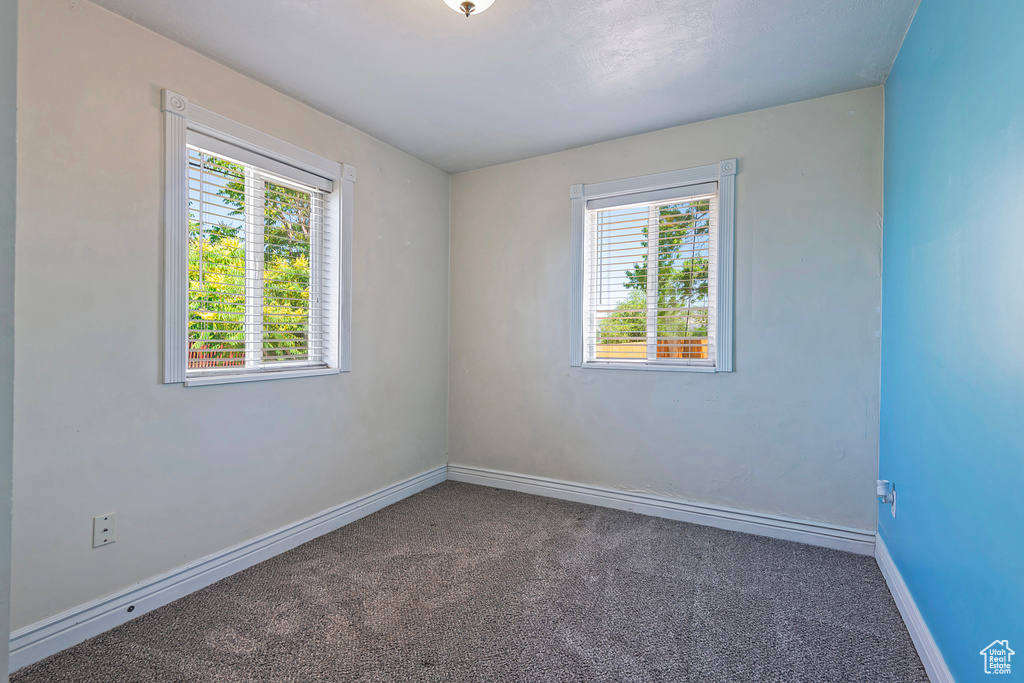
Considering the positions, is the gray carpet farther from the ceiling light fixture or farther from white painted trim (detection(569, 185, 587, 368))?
the ceiling light fixture

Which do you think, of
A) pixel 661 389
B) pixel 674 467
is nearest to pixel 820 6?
pixel 661 389

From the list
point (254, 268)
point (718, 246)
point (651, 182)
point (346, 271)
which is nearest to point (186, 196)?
point (254, 268)

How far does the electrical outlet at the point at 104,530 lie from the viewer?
195 cm

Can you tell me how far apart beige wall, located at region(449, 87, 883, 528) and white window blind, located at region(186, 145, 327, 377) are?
4.22 feet

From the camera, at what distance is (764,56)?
2.33 metres

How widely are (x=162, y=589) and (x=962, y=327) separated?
121 inches

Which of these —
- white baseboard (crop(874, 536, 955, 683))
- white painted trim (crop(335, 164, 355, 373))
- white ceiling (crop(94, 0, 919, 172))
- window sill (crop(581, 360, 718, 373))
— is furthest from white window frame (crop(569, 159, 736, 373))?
white painted trim (crop(335, 164, 355, 373))

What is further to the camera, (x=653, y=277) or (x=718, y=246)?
(x=653, y=277)

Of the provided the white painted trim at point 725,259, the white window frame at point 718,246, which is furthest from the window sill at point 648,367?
the white painted trim at point 725,259

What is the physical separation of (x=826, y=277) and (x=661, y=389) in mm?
1096

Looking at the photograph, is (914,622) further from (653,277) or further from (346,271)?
(346,271)

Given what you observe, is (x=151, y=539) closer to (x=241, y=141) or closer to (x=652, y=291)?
(x=241, y=141)

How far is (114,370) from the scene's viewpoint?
2.00 metres

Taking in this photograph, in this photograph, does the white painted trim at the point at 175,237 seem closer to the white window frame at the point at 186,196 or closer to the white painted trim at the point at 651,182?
the white window frame at the point at 186,196
